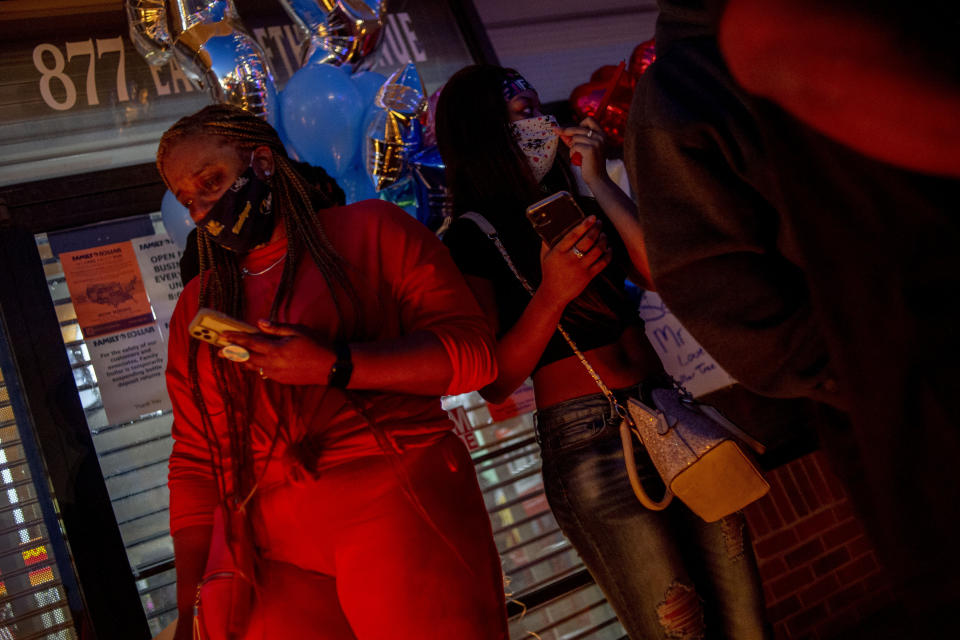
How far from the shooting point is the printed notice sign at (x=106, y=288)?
301 cm

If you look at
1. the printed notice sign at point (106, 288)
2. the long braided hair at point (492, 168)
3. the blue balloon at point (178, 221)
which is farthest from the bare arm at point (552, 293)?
the printed notice sign at point (106, 288)

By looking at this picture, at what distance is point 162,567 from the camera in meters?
2.88

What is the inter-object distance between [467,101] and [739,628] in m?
1.68

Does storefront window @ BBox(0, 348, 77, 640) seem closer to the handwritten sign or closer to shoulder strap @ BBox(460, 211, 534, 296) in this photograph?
the handwritten sign

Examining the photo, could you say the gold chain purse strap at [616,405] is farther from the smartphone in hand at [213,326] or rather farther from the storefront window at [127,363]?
the storefront window at [127,363]

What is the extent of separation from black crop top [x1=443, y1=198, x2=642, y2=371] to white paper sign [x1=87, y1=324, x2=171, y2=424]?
162 cm

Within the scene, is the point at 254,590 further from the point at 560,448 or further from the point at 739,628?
the point at 739,628

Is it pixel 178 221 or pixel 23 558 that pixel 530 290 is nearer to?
pixel 178 221

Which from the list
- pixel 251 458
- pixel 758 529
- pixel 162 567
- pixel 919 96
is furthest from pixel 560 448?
pixel 758 529

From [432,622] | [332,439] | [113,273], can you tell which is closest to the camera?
[432,622]

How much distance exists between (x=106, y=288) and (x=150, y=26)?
1086 mm

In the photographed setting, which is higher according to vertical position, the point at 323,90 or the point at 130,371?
the point at 323,90

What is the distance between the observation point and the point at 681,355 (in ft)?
11.9

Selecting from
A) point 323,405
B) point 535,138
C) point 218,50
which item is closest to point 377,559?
point 323,405
